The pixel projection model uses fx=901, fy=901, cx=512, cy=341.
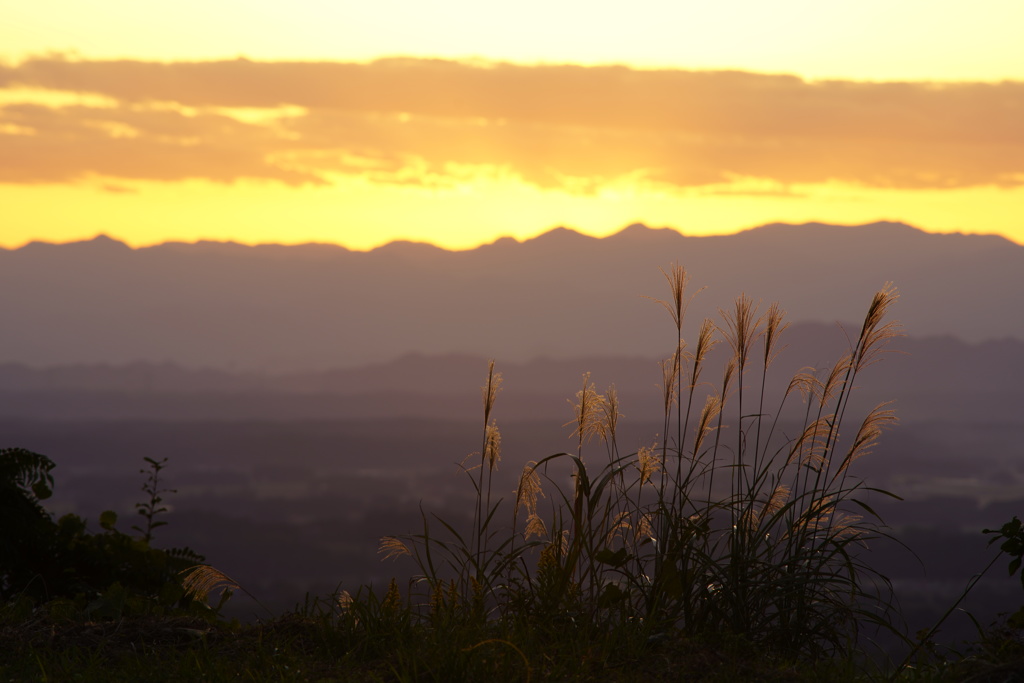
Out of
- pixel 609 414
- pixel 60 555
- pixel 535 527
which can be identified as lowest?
pixel 60 555

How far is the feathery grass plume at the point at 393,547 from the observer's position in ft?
15.6

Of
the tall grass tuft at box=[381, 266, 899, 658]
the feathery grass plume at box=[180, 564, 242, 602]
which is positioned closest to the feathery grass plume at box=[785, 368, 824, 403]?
the tall grass tuft at box=[381, 266, 899, 658]

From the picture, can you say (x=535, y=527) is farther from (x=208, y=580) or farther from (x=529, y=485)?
(x=208, y=580)

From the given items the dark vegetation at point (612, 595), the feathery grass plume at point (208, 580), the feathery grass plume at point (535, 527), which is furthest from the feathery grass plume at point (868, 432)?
the feathery grass plume at point (208, 580)

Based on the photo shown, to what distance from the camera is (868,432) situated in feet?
16.2

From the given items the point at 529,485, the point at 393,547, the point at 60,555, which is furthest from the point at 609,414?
the point at 60,555

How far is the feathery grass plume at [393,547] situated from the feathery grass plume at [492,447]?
626 millimetres

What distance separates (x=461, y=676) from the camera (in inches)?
142

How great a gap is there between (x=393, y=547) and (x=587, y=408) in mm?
1285

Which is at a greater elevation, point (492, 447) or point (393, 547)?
point (492, 447)

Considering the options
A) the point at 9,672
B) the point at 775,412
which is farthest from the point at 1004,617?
the point at 9,672

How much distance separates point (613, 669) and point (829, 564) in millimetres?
1366

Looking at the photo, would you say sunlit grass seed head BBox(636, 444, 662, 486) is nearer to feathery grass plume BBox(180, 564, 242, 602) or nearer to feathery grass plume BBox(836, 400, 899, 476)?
feathery grass plume BBox(836, 400, 899, 476)

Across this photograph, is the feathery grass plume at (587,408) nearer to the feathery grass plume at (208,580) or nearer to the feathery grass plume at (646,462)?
the feathery grass plume at (646,462)
